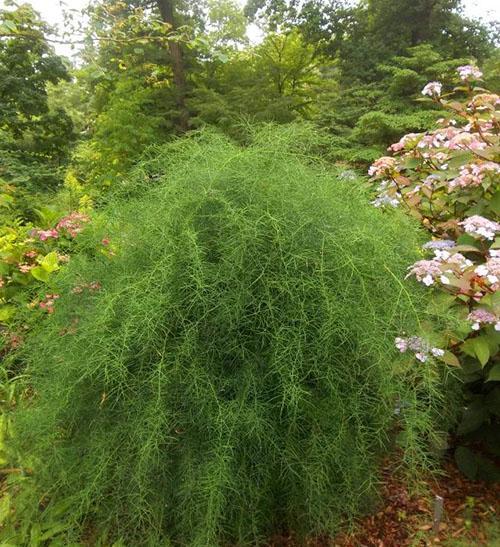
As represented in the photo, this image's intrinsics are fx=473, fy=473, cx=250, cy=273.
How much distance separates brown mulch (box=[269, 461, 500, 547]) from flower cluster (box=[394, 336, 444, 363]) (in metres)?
0.58

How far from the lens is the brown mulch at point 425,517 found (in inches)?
76.1

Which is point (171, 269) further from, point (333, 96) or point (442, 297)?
point (333, 96)

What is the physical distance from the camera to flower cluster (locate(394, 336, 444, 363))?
5.47ft

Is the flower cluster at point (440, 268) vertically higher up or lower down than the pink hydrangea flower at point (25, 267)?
higher up

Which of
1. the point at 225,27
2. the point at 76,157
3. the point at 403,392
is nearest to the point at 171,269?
the point at 403,392

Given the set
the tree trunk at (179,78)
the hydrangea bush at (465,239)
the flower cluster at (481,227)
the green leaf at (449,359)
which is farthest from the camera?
the tree trunk at (179,78)

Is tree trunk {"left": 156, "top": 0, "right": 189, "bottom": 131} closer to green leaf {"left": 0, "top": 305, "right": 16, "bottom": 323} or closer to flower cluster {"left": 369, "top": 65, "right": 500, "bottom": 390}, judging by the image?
green leaf {"left": 0, "top": 305, "right": 16, "bottom": 323}

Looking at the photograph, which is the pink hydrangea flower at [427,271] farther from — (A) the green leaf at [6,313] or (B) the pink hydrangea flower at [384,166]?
(A) the green leaf at [6,313]

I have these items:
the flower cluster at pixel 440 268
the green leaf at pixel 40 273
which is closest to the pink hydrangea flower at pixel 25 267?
the green leaf at pixel 40 273

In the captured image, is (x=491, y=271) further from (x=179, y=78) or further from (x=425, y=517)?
(x=179, y=78)

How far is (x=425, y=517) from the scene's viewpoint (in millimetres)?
2049

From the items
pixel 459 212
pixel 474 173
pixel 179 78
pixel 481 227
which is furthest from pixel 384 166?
pixel 179 78

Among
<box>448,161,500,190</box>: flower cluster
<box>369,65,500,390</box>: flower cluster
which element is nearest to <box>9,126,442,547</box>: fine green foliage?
<box>369,65,500,390</box>: flower cluster

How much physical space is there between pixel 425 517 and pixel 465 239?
→ 1248mm
